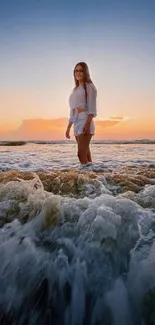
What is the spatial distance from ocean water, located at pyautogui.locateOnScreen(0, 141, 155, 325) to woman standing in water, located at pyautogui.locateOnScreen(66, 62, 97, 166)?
3.45 metres

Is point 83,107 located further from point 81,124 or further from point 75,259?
point 75,259

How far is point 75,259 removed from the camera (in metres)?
2.44

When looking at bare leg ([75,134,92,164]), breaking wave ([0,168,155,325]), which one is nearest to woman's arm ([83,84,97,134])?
bare leg ([75,134,92,164])

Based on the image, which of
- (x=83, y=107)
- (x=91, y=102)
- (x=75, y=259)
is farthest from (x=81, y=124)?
(x=75, y=259)

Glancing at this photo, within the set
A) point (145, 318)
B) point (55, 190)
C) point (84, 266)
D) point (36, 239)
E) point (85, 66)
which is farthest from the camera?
point (85, 66)

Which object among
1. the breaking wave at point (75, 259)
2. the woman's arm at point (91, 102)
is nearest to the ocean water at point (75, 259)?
the breaking wave at point (75, 259)

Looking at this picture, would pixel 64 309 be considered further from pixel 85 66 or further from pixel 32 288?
pixel 85 66

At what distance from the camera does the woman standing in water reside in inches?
252

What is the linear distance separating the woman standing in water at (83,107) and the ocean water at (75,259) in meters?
3.45

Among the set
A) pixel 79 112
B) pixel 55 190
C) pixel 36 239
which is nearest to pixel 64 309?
pixel 36 239

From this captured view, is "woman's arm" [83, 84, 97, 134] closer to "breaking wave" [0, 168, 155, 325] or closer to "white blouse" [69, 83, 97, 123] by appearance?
"white blouse" [69, 83, 97, 123]

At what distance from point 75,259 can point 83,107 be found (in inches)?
180

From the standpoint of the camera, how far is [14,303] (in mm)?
2178

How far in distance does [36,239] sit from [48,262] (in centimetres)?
32
